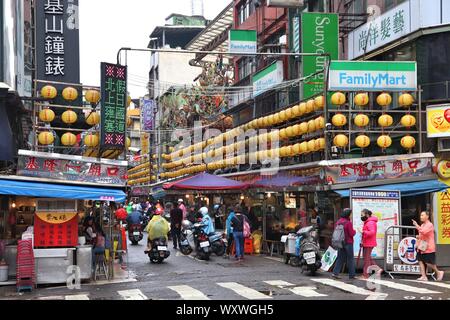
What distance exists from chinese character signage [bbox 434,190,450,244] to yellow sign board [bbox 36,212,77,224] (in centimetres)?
1127

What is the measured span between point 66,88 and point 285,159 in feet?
40.0

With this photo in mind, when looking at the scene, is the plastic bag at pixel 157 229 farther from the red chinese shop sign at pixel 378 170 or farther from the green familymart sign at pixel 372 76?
the green familymart sign at pixel 372 76

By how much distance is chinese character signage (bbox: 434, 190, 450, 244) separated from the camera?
1875 cm

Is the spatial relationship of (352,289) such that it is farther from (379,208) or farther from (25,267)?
(25,267)

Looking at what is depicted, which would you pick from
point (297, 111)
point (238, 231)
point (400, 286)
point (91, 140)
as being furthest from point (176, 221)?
point (400, 286)

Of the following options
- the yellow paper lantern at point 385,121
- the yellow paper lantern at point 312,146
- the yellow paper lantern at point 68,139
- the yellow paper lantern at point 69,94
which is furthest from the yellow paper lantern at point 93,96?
the yellow paper lantern at point 385,121

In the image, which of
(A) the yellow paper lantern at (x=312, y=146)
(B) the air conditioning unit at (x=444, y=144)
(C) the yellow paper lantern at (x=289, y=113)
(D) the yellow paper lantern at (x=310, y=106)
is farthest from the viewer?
(C) the yellow paper lantern at (x=289, y=113)

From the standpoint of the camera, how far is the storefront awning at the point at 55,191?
14.1 meters

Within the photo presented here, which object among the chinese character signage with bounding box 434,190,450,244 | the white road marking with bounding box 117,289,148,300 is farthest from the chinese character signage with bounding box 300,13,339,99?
the white road marking with bounding box 117,289,148,300

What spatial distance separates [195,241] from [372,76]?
26.1ft

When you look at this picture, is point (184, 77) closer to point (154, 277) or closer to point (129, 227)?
point (129, 227)

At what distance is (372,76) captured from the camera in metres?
18.7

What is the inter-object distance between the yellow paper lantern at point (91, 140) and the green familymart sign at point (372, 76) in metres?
7.42
